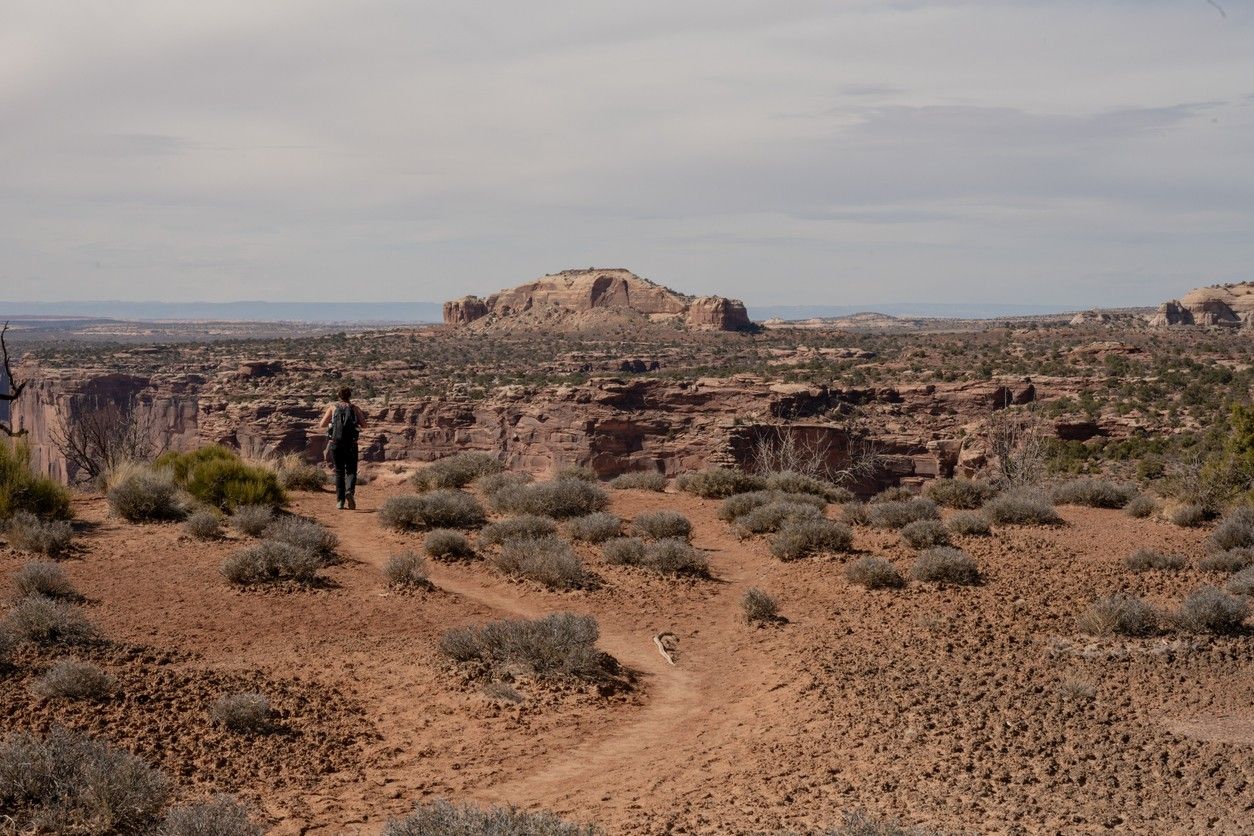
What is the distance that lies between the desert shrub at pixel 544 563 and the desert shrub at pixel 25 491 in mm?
5551

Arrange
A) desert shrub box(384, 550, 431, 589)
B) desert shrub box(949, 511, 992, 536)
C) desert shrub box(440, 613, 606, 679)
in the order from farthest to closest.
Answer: desert shrub box(949, 511, 992, 536) < desert shrub box(384, 550, 431, 589) < desert shrub box(440, 613, 606, 679)

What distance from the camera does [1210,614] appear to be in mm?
8711

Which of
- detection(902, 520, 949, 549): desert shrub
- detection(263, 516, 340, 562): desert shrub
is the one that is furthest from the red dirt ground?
detection(902, 520, 949, 549): desert shrub

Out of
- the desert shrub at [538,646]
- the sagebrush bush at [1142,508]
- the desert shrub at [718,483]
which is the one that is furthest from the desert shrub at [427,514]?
the sagebrush bush at [1142,508]

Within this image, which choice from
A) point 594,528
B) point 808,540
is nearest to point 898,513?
point 808,540

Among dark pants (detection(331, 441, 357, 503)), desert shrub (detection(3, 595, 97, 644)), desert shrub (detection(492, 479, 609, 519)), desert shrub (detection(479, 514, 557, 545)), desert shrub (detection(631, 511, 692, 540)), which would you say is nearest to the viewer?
desert shrub (detection(3, 595, 97, 644))

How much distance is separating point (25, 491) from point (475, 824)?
10.1 metres

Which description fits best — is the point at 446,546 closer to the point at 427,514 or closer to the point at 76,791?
the point at 427,514

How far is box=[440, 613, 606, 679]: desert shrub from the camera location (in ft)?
26.6

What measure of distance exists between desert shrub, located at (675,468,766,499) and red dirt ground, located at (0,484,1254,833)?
5114mm

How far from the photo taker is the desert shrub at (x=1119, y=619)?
8.79m

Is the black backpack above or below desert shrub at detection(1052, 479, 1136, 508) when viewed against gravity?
above

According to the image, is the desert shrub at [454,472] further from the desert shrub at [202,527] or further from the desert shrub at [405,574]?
the desert shrub at [405,574]

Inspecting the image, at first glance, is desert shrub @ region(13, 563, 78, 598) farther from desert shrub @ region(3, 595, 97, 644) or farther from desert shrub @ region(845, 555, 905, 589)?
desert shrub @ region(845, 555, 905, 589)
